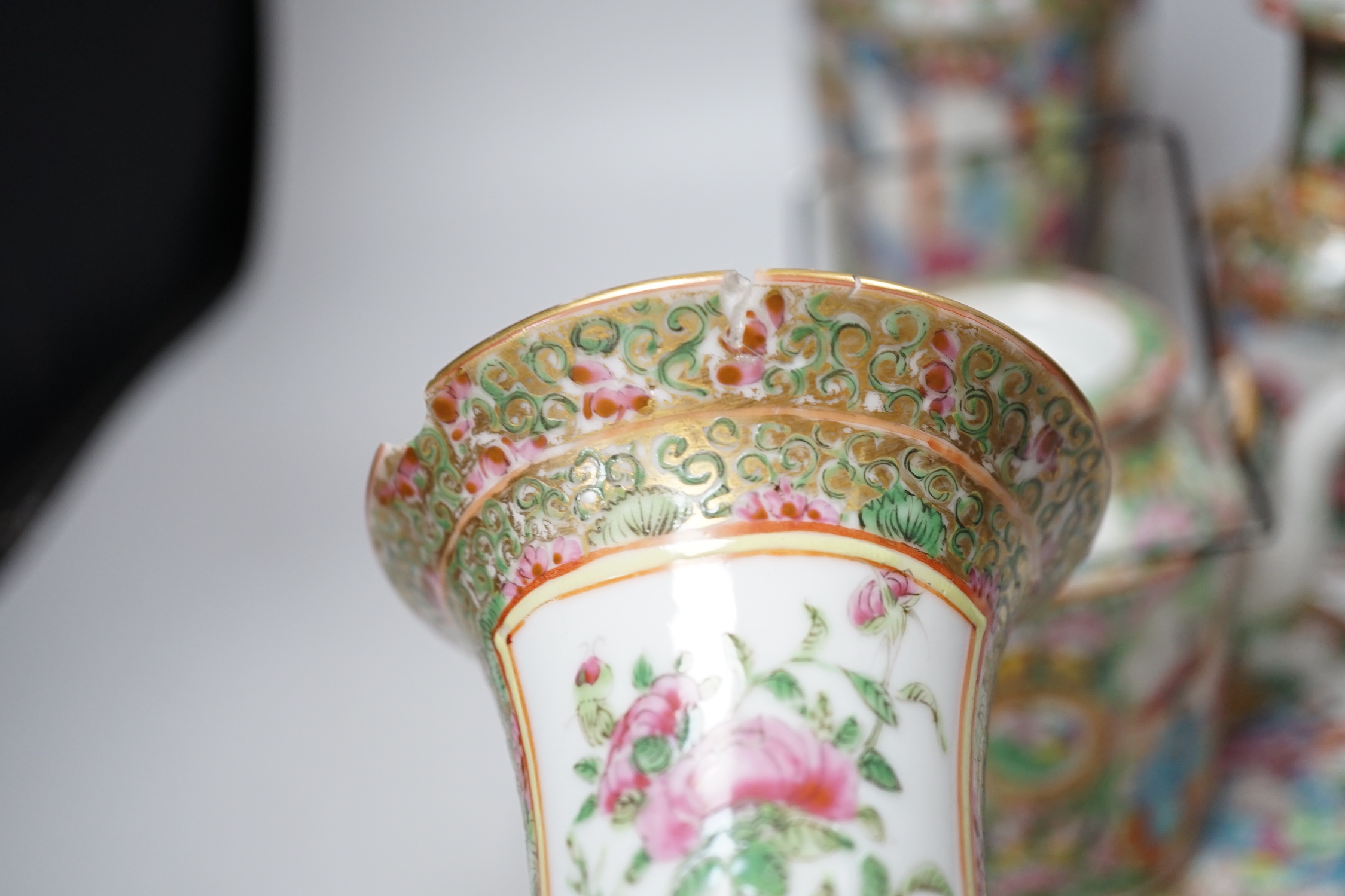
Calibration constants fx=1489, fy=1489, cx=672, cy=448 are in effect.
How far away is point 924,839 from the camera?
32 centimetres

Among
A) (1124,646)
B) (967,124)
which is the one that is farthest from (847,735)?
(967,124)

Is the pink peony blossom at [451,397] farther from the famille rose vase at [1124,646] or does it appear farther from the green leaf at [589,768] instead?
the famille rose vase at [1124,646]

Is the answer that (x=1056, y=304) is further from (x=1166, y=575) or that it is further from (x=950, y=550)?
(x=950, y=550)

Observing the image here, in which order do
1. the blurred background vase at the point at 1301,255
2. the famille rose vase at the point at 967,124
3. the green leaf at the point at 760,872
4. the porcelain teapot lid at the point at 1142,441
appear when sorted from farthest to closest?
1. the famille rose vase at the point at 967,124
2. the blurred background vase at the point at 1301,255
3. the porcelain teapot lid at the point at 1142,441
4. the green leaf at the point at 760,872

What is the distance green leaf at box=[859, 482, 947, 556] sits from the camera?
1.10ft

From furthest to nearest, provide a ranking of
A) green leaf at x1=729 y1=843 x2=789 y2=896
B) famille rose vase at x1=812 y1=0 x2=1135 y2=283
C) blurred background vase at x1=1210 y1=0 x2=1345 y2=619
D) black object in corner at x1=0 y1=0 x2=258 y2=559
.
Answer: black object in corner at x1=0 y1=0 x2=258 y2=559 → famille rose vase at x1=812 y1=0 x2=1135 y2=283 → blurred background vase at x1=1210 y1=0 x2=1345 y2=619 → green leaf at x1=729 y1=843 x2=789 y2=896

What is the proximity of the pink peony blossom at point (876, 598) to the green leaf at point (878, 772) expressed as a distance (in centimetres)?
3

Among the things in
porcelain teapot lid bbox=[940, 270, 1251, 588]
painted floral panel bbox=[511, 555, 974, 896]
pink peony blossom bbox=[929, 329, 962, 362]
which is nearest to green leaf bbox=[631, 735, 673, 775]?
painted floral panel bbox=[511, 555, 974, 896]

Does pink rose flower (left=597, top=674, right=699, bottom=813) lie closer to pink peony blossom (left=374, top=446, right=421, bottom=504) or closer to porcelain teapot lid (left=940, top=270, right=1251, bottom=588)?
pink peony blossom (left=374, top=446, right=421, bottom=504)

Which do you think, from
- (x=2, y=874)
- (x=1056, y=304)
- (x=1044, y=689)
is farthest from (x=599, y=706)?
(x=2, y=874)

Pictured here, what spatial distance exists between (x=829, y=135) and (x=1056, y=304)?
0.34m

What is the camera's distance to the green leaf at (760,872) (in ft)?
1.02

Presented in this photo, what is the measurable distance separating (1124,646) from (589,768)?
0.81 feet

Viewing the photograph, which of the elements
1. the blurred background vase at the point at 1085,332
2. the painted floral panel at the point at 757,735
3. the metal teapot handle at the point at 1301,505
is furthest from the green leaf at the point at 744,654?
the metal teapot handle at the point at 1301,505
